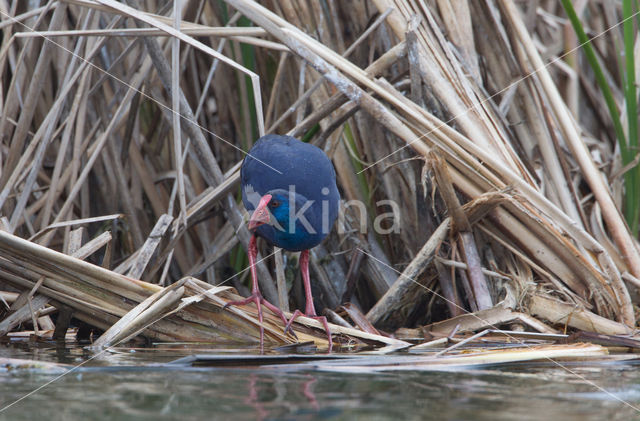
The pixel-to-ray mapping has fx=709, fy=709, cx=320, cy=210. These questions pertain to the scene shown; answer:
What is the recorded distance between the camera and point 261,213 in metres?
2.35

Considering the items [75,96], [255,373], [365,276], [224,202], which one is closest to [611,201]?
[365,276]

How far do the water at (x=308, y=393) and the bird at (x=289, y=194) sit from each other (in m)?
0.77

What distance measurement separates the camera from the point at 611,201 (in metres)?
2.61

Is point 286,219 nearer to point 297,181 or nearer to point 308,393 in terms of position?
point 297,181

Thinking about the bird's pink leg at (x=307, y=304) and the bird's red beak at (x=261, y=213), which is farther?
the bird's red beak at (x=261, y=213)

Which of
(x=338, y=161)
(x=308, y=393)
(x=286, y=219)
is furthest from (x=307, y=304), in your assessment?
(x=308, y=393)

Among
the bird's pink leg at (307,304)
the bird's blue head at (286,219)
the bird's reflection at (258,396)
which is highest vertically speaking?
the bird's blue head at (286,219)

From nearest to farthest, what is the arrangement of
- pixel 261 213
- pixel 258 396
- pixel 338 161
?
pixel 258 396
pixel 261 213
pixel 338 161

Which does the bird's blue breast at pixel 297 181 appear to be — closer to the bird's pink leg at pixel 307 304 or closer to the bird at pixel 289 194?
the bird at pixel 289 194

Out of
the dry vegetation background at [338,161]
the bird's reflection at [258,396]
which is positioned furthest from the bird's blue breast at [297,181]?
the bird's reflection at [258,396]

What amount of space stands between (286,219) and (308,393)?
1067 mm

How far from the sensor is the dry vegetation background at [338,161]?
2391 millimetres

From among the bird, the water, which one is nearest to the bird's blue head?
the bird

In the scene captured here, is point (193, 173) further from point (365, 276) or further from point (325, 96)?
point (365, 276)
